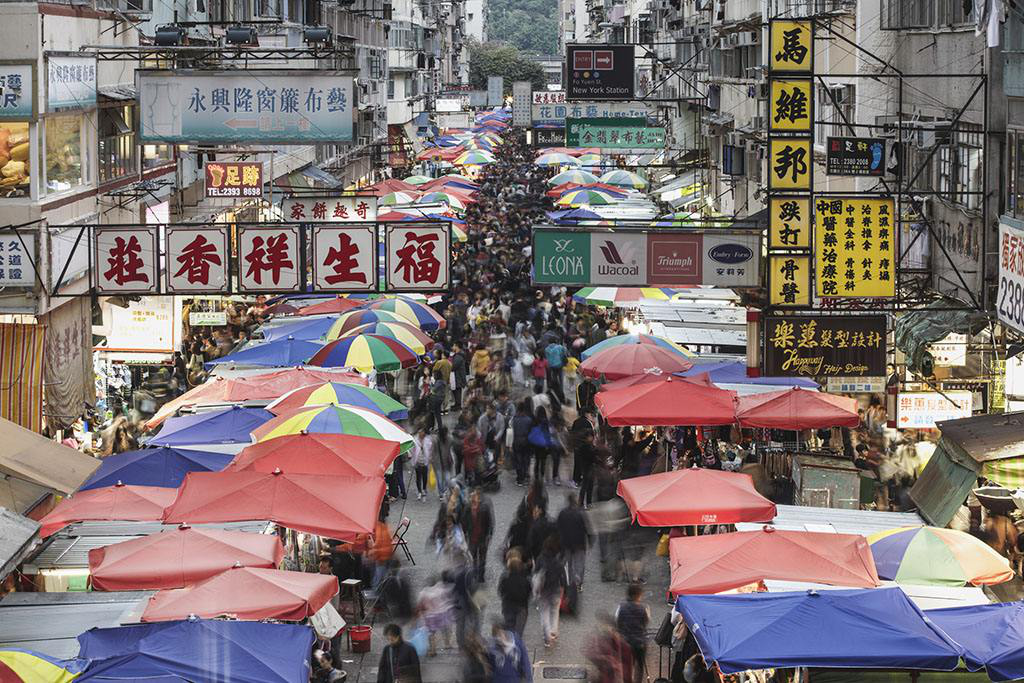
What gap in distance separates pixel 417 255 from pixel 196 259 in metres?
2.68

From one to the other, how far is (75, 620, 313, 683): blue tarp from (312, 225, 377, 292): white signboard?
8.69 m

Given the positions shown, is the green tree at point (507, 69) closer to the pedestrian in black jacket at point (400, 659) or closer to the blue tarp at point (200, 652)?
the pedestrian in black jacket at point (400, 659)

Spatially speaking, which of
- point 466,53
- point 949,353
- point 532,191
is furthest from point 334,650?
point 466,53

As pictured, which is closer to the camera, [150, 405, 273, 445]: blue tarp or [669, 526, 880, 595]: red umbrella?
[669, 526, 880, 595]: red umbrella

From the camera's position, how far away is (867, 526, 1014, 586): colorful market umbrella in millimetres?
11672

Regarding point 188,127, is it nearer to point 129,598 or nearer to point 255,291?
point 255,291

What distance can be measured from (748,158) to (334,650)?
25.5 m

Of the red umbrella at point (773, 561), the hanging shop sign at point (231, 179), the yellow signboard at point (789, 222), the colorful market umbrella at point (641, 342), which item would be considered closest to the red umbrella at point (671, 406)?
the yellow signboard at point (789, 222)

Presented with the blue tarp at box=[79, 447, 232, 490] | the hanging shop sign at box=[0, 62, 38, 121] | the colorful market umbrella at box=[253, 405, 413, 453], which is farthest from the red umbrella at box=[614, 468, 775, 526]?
the hanging shop sign at box=[0, 62, 38, 121]

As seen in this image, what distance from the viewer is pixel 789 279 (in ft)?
54.9

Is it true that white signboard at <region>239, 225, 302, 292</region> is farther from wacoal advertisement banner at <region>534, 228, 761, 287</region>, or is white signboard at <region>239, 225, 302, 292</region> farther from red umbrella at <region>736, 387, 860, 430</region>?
red umbrella at <region>736, 387, 860, 430</region>

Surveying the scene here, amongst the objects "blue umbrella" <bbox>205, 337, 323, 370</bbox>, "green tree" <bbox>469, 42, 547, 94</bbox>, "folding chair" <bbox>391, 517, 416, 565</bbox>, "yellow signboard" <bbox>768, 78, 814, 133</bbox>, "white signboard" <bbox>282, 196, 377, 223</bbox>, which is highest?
"green tree" <bbox>469, 42, 547, 94</bbox>

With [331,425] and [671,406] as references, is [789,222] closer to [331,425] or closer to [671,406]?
[671,406]

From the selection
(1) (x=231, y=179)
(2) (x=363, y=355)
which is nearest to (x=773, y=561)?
(2) (x=363, y=355)
